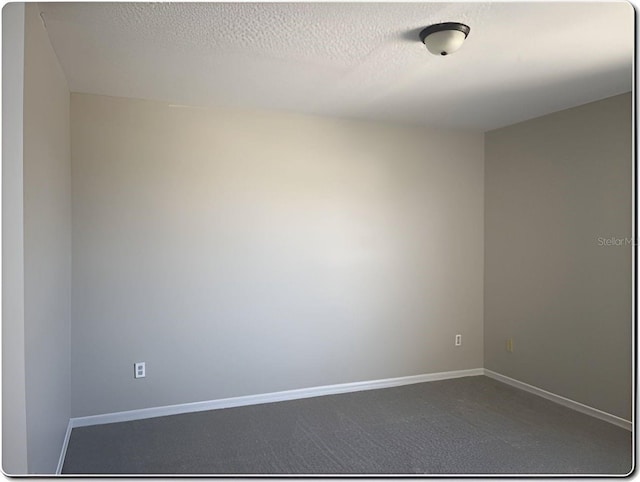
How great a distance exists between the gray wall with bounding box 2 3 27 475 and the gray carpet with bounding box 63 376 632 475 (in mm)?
1169

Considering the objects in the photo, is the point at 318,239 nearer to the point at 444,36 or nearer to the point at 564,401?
the point at 444,36

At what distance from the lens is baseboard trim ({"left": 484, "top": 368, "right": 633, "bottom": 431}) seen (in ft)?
10.2

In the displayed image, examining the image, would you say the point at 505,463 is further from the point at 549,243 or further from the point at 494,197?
the point at 494,197

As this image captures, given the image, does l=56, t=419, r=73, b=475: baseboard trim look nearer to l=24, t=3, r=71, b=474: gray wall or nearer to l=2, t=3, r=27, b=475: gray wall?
l=24, t=3, r=71, b=474: gray wall

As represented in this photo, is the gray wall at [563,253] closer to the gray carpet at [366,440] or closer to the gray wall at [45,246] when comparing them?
the gray carpet at [366,440]

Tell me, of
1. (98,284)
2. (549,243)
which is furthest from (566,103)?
(98,284)

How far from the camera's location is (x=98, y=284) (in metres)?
3.13

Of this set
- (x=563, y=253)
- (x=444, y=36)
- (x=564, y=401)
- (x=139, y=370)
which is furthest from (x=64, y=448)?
(x=563, y=253)

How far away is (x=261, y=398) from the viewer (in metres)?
3.55

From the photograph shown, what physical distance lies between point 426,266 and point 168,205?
216 cm

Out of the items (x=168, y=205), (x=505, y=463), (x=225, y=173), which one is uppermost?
(x=225, y=173)

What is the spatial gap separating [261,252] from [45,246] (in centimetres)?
166

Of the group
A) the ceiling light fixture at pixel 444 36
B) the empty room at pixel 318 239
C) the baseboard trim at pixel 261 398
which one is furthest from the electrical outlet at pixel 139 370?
the ceiling light fixture at pixel 444 36

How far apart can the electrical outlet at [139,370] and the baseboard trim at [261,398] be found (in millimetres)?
231
